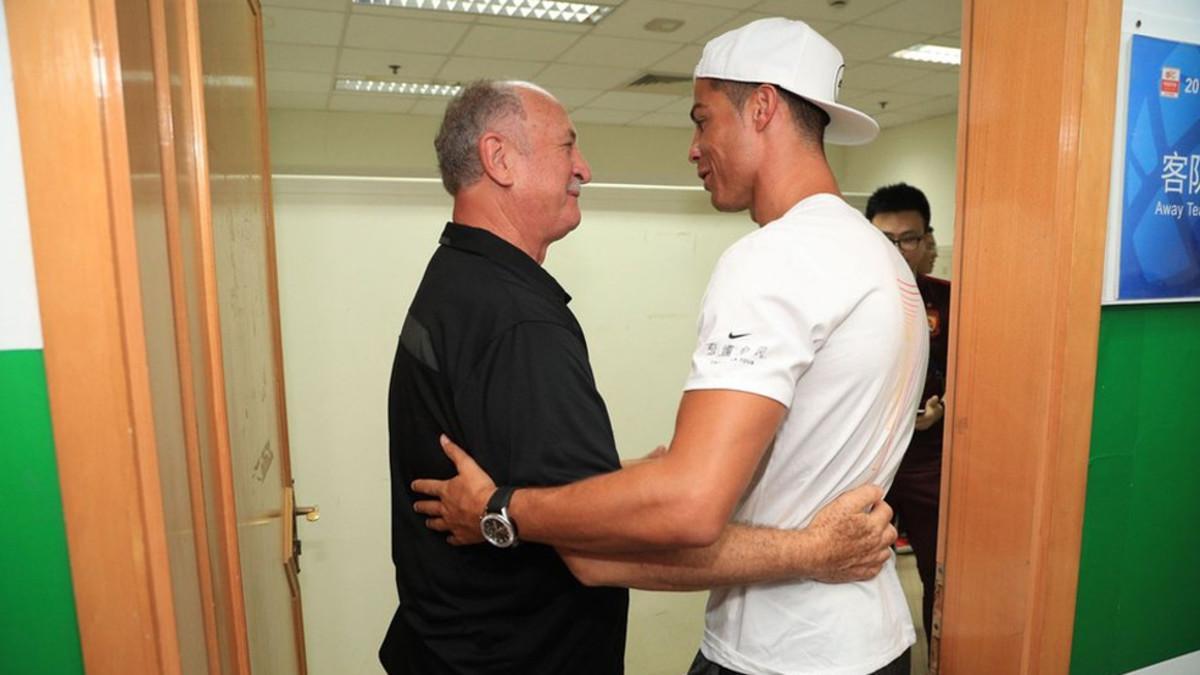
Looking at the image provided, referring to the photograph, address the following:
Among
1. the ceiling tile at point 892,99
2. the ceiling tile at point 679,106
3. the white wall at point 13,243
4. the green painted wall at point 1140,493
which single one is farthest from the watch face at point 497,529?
the ceiling tile at point 892,99

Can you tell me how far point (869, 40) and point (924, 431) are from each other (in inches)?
146

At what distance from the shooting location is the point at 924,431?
2.35 metres

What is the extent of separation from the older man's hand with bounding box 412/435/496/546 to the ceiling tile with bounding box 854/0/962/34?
440 cm

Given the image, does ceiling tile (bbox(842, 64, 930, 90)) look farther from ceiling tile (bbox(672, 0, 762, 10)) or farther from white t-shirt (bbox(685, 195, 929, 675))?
white t-shirt (bbox(685, 195, 929, 675))

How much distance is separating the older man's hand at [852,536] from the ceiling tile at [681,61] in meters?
4.53

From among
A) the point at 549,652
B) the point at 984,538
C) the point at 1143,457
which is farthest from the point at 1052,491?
the point at 549,652

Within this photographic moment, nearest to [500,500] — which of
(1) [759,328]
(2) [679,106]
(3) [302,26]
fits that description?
(1) [759,328]

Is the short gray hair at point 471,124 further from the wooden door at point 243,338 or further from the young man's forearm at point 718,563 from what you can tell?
the young man's forearm at point 718,563

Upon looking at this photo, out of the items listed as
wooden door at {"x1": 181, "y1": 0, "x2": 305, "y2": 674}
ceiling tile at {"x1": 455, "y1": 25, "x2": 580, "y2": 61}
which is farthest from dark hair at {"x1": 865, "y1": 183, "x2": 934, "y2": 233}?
ceiling tile at {"x1": 455, "y1": 25, "x2": 580, "y2": 61}

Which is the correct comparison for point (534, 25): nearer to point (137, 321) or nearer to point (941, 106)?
point (137, 321)

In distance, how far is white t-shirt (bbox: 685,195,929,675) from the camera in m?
0.87

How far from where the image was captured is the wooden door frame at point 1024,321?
915 mm

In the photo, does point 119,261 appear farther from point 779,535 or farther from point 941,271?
point 941,271

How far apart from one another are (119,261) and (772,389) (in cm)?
67
